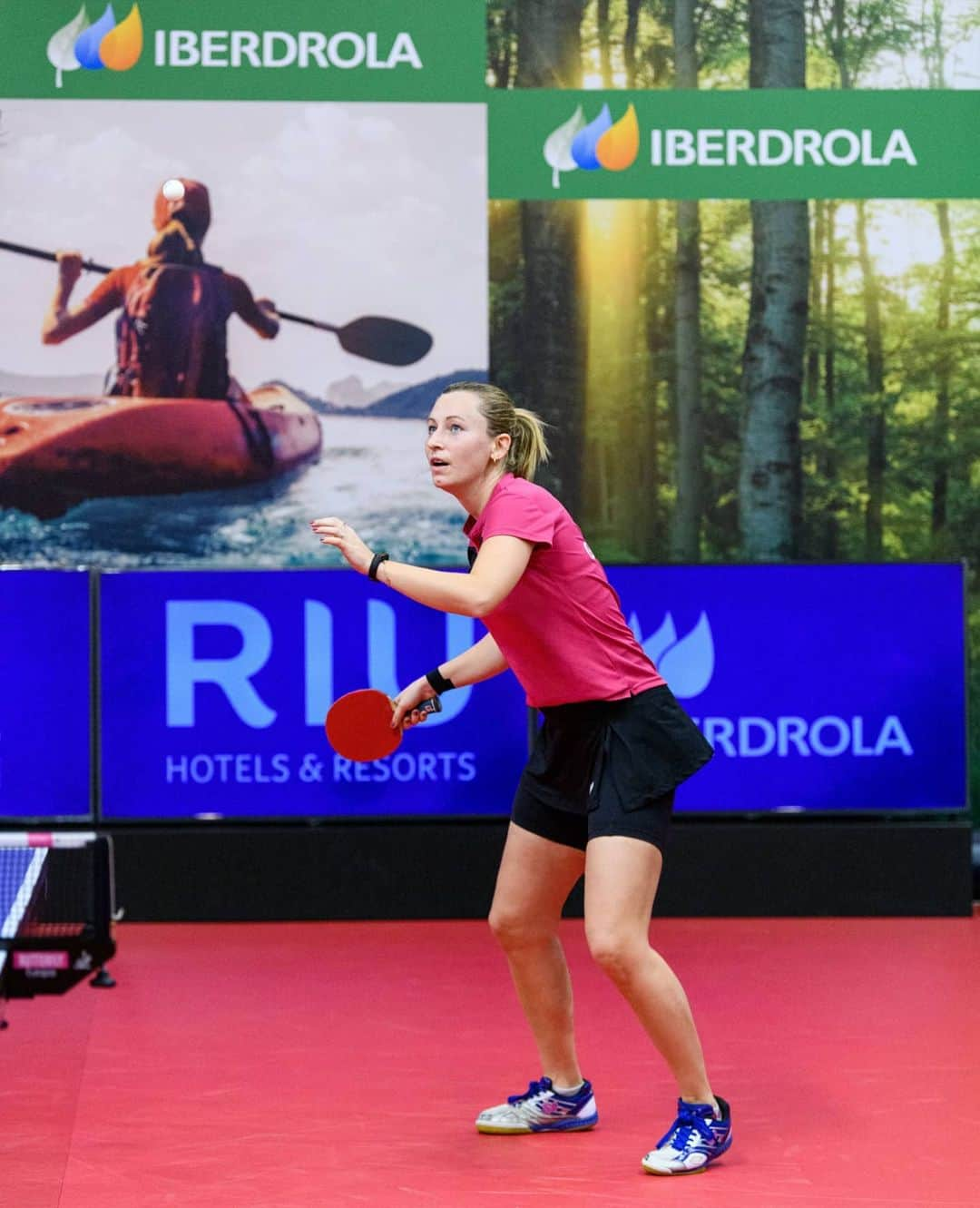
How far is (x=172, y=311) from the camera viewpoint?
345 inches

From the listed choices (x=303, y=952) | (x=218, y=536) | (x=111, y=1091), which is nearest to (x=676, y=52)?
(x=218, y=536)

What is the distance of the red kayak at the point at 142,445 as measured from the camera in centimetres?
872

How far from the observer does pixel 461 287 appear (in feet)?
28.9

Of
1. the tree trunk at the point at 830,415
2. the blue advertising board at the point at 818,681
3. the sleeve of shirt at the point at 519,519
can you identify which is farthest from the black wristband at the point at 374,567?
the tree trunk at the point at 830,415

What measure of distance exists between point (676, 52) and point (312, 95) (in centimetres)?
183

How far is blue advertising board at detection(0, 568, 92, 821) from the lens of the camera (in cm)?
768

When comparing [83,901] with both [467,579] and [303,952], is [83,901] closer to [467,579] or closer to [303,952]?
[303,952]

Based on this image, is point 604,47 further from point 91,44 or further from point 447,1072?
point 447,1072

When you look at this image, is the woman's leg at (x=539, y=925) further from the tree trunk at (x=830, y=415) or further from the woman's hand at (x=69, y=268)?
the woman's hand at (x=69, y=268)

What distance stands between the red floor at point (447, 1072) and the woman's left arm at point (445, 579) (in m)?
1.38

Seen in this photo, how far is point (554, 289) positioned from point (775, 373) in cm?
119

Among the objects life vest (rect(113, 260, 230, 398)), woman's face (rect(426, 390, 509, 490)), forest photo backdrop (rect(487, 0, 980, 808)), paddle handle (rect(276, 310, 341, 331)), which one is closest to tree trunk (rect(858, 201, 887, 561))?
forest photo backdrop (rect(487, 0, 980, 808))

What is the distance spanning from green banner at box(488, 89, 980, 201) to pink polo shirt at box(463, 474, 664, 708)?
480 centimetres

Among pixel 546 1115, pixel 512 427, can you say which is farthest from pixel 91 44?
pixel 546 1115
